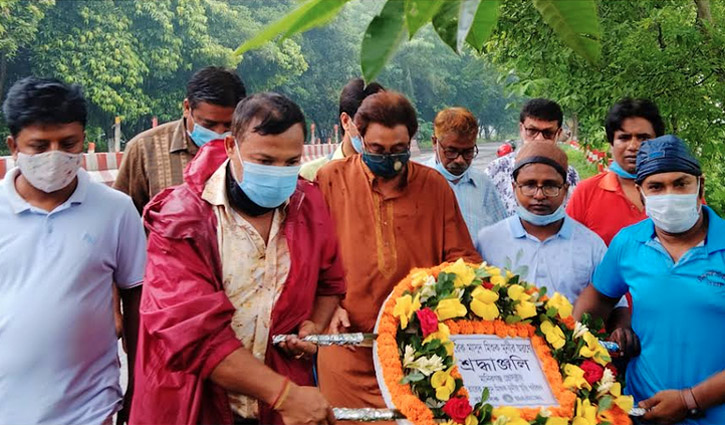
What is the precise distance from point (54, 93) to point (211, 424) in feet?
4.23

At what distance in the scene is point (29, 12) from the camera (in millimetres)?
24609

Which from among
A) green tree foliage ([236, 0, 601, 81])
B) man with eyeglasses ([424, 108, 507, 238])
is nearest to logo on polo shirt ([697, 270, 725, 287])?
man with eyeglasses ([424, 108, 507, 238])

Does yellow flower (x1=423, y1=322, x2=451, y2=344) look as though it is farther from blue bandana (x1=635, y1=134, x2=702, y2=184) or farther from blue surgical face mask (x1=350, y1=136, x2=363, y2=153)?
blue surgical face mask (x1=350, y1=136, x2=363, y2=153)

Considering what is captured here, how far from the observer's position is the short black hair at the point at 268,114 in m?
2.31

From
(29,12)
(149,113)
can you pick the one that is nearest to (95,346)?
(29,12)

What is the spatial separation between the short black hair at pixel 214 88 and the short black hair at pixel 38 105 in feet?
3.54

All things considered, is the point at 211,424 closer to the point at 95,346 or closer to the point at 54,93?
the point at 95,346

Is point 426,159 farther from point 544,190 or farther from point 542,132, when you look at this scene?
point 544,190

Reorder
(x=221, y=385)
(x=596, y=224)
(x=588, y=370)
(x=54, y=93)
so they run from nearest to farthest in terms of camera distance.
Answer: (x=221, y=385), (x=588, y=370), (x=54, y=93), (x=596, y=224)

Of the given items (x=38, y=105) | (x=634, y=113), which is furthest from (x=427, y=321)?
(x=634, y=113)

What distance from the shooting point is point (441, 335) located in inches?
91.4

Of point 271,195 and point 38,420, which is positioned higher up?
point 271,195

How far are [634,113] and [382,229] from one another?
158 centimetres

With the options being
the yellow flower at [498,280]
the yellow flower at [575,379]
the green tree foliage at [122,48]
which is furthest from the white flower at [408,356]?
the green tree foliage at [122,48]
